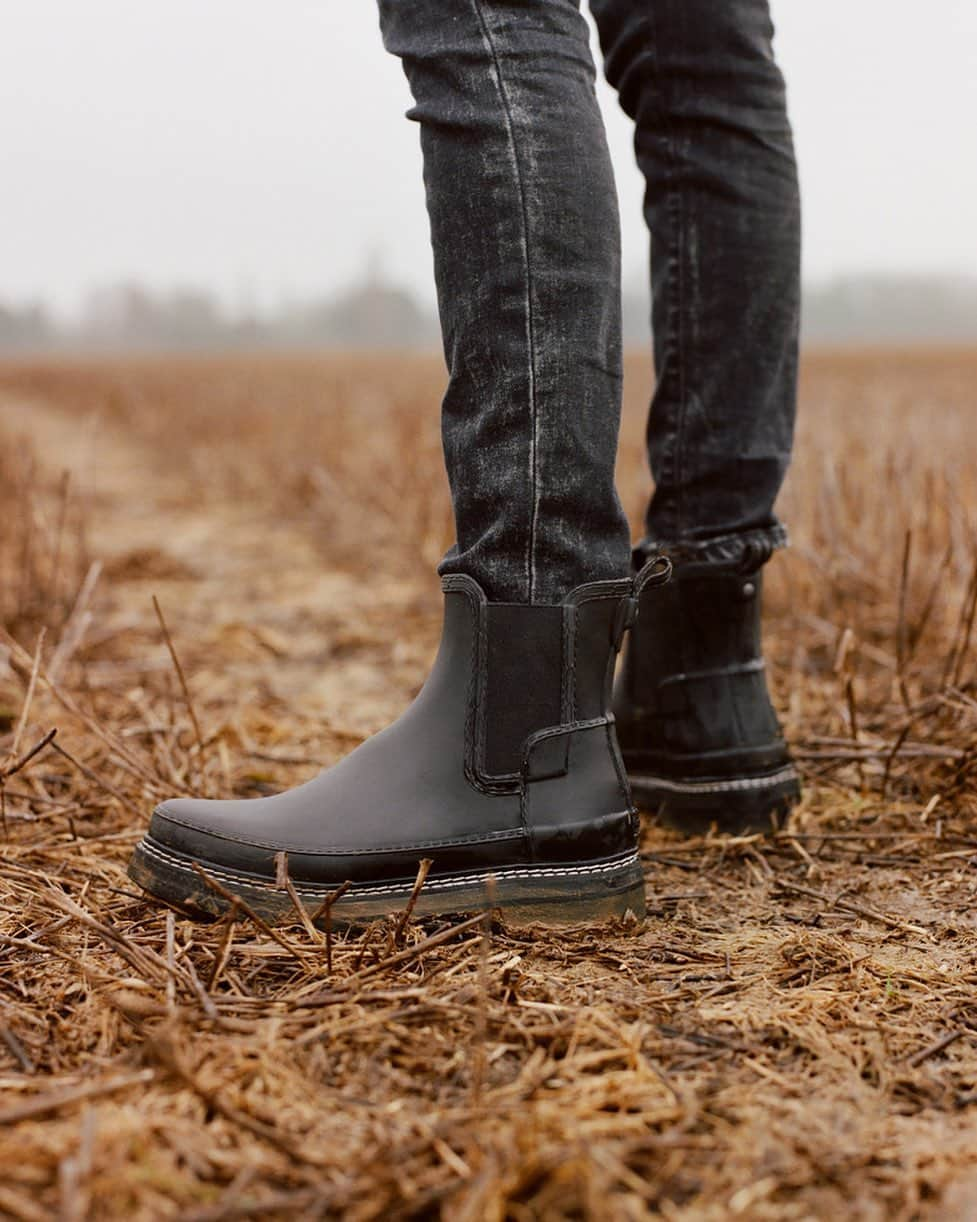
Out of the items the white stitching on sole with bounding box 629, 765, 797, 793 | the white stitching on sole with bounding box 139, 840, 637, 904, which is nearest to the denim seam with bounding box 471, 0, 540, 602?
the white stitching on sole with bounding box 139, 840, 637, 904

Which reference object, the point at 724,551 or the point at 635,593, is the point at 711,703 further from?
the point at 635,593

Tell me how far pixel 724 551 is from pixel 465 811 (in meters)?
0.45

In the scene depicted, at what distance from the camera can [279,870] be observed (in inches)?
36.4

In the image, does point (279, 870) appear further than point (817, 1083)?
Yes

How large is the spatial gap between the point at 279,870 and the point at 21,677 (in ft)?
3.02

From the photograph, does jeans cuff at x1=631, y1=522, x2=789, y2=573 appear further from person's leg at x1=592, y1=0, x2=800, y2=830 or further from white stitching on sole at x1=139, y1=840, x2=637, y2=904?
white stitching on sole at x1=139, y1=840, x2=637, y2=904

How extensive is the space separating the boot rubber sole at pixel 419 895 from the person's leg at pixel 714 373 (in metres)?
0.33

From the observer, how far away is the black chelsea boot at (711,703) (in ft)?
4.12

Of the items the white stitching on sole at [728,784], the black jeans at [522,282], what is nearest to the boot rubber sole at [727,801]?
the white stitching on sole at [728,784]

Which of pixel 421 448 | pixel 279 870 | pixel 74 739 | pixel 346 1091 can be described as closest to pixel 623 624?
pixel 279 870

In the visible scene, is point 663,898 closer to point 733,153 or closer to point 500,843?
point 500,843

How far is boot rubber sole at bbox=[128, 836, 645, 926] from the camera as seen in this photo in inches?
38.2

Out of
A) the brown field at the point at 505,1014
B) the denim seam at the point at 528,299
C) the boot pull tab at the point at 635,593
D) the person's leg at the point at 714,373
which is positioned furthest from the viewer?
the person's leg at the point at 714,373

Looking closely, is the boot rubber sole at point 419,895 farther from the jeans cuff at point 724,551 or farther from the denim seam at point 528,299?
the jeans cuff at point 724,551
